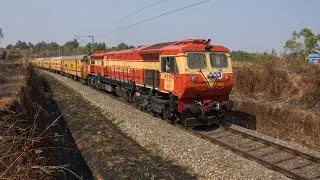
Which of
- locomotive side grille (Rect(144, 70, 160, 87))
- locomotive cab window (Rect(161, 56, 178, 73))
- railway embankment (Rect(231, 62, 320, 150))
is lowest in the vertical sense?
railway embankment (Rect(231, 62, 320, 150))

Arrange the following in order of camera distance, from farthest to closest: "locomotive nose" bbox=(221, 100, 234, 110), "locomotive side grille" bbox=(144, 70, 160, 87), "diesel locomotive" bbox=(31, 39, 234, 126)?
1. "locomotive side grille" bbox=(144, 70, 160, 87)
2. "locomotive nose" bbox=(221, 100, 234, 110)
3. "diesel locomotive" bbox=(31, 39, 234, 126)

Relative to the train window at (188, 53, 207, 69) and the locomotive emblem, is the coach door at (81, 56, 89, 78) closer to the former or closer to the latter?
the train window at (188, 53, 207, 69)

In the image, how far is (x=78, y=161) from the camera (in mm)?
11812

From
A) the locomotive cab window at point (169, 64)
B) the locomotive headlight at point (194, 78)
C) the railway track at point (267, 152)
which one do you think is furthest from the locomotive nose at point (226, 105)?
the locomotive cab window at point (169, 64)

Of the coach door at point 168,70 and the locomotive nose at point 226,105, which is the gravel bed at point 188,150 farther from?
the locomotive nose at point 226,105

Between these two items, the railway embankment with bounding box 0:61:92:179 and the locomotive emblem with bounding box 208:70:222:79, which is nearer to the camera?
the railway embankment with bounding box 0:61:92:179

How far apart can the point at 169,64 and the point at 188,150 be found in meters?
4.36

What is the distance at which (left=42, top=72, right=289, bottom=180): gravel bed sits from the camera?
31.3 ft

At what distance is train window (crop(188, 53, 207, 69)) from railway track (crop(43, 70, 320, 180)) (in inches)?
97.7

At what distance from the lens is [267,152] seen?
11.2 metres

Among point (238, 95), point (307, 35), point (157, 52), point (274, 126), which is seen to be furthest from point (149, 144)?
point (307, 35)

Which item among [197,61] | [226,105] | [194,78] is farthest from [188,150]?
[197,61]

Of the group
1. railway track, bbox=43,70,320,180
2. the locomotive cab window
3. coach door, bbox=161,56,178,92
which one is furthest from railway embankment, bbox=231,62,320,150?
the locomotive cab window

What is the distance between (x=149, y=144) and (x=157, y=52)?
488 centimetres
